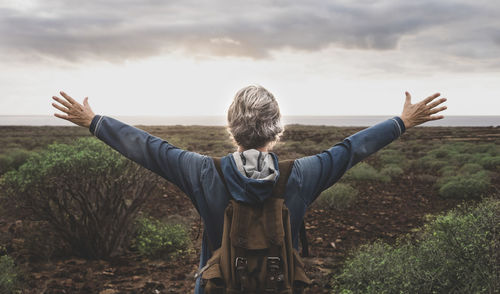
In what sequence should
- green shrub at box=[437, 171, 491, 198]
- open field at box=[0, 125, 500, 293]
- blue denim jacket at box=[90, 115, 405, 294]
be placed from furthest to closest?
green shrub at box=[437, 171, 491, 198] → open field at box=[0, 125, 500, 293] → blue denim jacket at box=[90, 115, 405, 294]

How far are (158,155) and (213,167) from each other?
0.33 meters

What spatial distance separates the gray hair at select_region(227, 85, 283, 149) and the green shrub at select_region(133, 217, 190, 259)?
4930 millimetres

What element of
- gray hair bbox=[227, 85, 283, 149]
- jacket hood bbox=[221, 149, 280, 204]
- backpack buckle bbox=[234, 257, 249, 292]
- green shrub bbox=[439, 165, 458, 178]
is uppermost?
gray hair bbox=[227, 85, 283, 149]

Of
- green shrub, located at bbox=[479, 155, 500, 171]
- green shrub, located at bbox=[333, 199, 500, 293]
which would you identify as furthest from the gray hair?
green shrub, located at bbox=[479, 155, 500, 171]

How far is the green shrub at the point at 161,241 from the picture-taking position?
20.8ft

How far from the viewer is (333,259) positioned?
20.1 ft

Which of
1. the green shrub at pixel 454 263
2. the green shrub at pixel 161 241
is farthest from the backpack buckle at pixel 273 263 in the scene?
the green shrub at pixel 161 241

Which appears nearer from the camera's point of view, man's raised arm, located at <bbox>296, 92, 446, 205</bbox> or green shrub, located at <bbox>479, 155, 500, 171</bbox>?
man's raised arm, located at <bbox>296, 92, 446, 205</bbox>

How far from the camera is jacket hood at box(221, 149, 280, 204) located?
62.9 inches

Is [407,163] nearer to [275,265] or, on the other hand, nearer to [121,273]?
[121,273]

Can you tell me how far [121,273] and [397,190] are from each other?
9.12 meters

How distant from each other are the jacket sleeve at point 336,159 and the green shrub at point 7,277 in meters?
4.34

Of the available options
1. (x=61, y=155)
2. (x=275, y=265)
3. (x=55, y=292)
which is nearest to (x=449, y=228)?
(x=275, y=265)

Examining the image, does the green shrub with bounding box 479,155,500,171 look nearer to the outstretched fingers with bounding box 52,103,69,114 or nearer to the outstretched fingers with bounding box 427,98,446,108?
the outstretched fingers with bounding box 427,98,446,108
